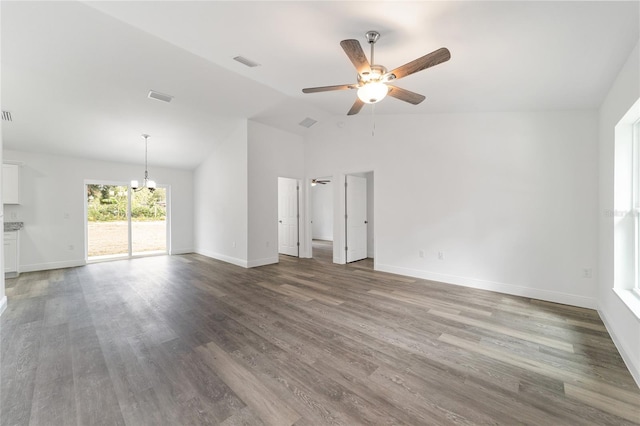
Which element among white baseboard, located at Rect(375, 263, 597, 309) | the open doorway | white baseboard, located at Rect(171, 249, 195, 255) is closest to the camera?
white baseboard, located at Rect(375, 263, 597, 309)

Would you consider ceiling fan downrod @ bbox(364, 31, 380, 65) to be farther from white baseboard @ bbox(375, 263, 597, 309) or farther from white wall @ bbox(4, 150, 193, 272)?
white wall @ bbox(4, 150, 193, 272)

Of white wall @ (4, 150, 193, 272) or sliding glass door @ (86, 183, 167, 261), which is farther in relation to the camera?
sliding glass door @ (86, 183, 167, 261)

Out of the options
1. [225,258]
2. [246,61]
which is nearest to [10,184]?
[225,258]

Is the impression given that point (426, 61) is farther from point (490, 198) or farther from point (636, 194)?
point (490, 198)

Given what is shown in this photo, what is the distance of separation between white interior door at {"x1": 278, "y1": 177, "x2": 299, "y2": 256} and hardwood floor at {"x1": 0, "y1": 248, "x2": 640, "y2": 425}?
10.4 ft

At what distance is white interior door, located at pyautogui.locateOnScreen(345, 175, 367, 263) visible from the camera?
614 cm

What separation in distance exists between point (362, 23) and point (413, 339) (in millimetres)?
3053

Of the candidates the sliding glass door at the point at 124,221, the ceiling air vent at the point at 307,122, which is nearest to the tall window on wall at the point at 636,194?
the ceiling air vent at the point at 307,122

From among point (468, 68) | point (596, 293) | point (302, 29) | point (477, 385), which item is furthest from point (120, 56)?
point (596, 293)

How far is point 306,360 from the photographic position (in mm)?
2203

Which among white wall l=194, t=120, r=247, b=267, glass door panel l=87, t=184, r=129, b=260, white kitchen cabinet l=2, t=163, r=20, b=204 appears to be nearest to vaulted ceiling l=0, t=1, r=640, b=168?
white kitchen cabinet l=2, t=163, r=20, b=204

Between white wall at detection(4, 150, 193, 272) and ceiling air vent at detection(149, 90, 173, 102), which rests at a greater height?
ceiling air vent at detection(149, 90, 173, 102)

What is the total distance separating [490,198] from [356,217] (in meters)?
2.97

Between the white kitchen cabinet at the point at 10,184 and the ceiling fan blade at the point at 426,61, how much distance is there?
24.0 feet
